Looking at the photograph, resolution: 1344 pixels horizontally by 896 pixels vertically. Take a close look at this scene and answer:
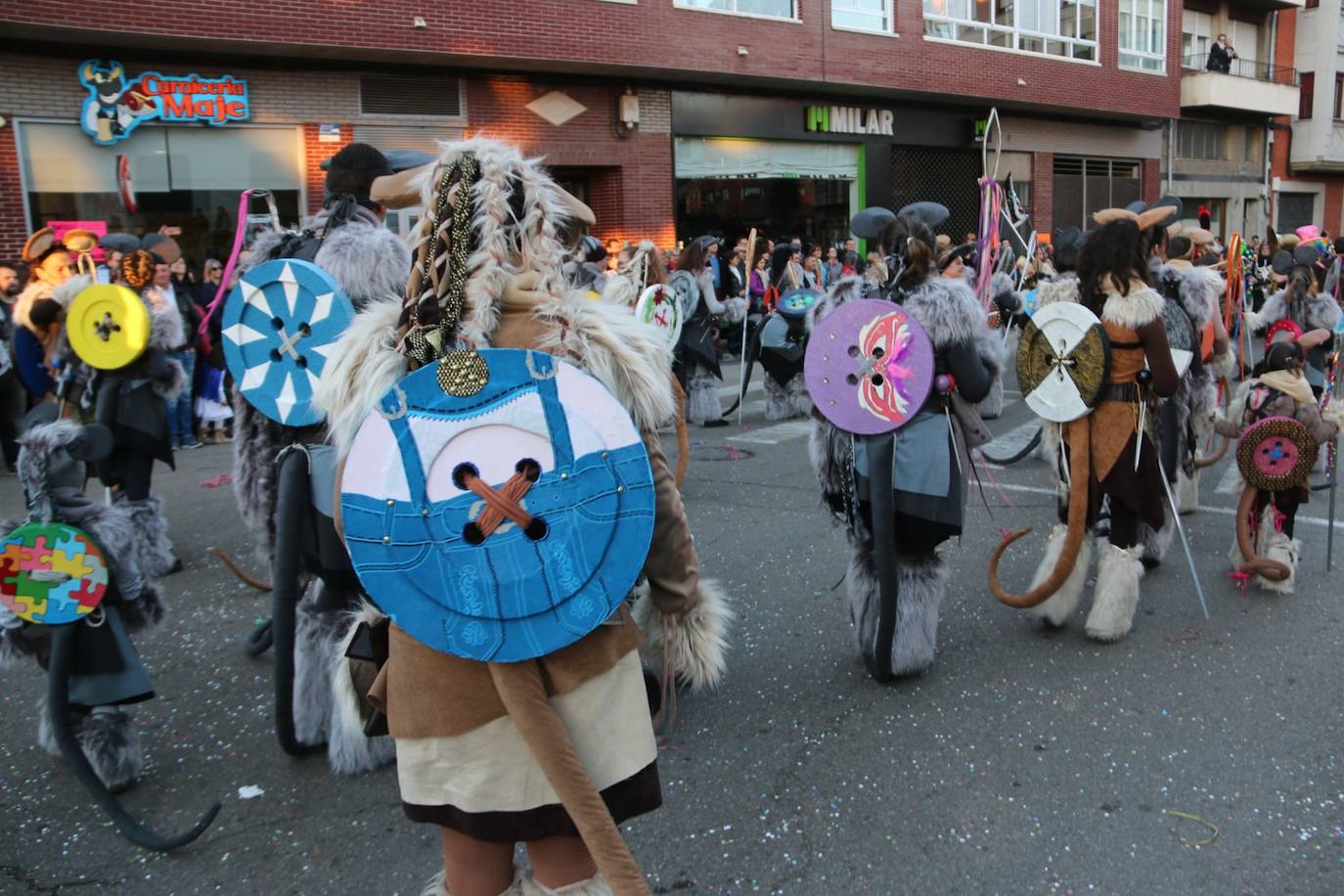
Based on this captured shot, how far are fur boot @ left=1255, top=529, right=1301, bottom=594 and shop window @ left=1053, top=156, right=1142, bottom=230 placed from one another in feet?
68.3

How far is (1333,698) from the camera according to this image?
13.4 feet

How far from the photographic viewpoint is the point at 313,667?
366 centimetres

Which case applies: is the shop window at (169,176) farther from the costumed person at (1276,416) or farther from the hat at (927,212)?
the costumed person at (1276,416)

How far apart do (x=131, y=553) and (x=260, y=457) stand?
2.05 ft

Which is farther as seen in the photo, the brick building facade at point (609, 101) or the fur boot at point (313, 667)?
the brick building facade at point (609, 101)

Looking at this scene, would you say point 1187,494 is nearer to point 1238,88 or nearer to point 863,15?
point 863,15

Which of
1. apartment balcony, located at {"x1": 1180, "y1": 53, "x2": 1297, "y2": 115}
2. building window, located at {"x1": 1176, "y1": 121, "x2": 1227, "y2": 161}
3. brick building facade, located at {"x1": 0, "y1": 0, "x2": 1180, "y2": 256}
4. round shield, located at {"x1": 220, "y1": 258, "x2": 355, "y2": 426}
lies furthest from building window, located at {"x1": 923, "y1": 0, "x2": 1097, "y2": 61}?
round shield, located at {"x1": 220, "y1": 258, "x2": 355, "y2": 426}

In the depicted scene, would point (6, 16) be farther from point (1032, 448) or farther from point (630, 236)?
point (1032, 448)

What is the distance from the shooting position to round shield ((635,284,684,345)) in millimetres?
8570

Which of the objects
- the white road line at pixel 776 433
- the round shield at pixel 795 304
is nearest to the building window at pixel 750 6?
the round shield at pixel 795 304

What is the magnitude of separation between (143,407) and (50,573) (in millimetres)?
2415

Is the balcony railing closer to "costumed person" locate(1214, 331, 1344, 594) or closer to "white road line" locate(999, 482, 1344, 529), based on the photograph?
"white road line" locate(999, 482, 1344, 529)

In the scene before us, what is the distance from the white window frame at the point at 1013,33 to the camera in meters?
21.3

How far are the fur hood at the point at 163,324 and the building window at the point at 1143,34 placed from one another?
25263 millimetres
